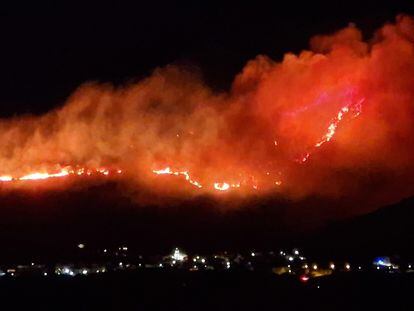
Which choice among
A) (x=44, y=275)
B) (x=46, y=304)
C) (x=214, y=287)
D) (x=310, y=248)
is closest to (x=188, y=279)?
(x=214, y=287)

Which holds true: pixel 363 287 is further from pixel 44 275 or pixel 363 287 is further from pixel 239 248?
pixel 44 275

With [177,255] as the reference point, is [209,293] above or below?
below

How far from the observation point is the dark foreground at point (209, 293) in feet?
72.5

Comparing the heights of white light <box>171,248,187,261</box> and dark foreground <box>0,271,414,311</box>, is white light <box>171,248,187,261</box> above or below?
above

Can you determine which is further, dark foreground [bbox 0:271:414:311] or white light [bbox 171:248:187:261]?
white light [bbox 171:248:187:261]

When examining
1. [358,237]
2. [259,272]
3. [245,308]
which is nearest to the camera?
[245,308]

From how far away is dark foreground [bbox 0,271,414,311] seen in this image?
72.5 ft

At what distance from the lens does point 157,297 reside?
24.5 m

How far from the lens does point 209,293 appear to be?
991 inches

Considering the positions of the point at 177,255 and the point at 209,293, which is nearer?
the point at 209,293

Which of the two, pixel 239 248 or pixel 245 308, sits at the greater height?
pixel 239 248

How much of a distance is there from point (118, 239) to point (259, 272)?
10402 millimetres

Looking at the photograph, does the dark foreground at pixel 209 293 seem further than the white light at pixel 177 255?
No

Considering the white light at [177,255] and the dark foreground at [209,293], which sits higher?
the white light at [177,255]
